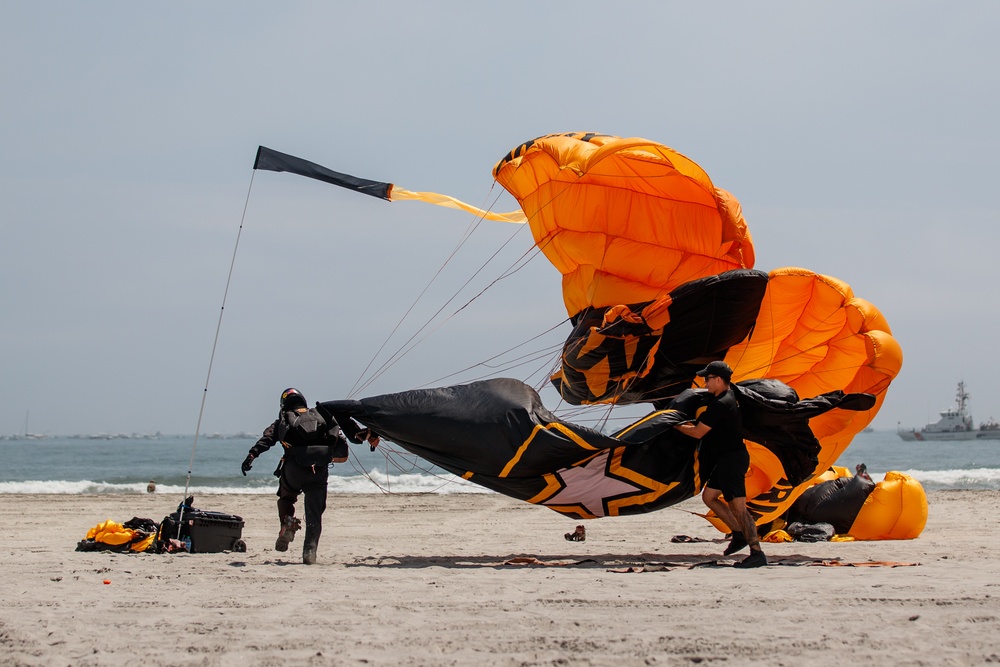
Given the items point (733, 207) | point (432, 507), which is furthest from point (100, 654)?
point (432, 507)

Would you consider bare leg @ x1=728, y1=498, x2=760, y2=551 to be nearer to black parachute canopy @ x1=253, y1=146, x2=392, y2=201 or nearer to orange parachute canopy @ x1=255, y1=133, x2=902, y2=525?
orange parachute canopy @ x1=255, y1=133, x2=902, y2=525

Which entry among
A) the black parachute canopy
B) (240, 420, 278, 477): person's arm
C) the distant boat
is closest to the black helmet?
(240, 420, 278, 477): person's arm

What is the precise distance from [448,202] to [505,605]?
5.55 metres

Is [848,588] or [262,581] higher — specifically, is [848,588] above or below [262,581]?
above

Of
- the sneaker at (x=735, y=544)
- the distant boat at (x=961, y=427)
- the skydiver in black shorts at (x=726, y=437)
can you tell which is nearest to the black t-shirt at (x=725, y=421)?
the skydiver in black shorts at (x=726, y=437)

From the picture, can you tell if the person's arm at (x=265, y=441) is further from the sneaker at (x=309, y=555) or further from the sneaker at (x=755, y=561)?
the sneaker at (x=755, y=561)

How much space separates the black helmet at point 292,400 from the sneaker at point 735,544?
12.1ft

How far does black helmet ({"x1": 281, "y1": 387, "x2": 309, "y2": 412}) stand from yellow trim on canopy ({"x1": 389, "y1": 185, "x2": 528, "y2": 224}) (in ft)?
8.91

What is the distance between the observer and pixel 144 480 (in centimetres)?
3042

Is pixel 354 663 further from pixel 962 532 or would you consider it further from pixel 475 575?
pixel 962 532

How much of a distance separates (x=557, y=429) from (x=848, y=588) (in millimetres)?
2515

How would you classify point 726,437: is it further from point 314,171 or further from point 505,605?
point 314,171

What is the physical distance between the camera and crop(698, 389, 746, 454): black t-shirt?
7137mm

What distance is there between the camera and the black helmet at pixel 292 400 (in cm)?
759
